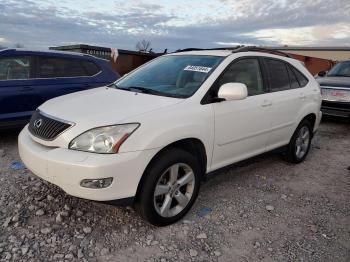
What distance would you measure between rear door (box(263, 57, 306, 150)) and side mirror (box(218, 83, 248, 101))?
1.04m

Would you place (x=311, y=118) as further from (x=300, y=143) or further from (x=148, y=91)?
(x=148, y=91)

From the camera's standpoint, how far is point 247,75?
429cm

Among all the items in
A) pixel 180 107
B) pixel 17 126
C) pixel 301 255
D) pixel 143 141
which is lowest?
pixel 301 255

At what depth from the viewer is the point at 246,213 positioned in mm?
3771

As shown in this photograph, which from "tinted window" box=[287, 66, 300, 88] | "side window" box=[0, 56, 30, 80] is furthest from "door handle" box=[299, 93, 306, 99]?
"side window" box=[0, 56, 30, 80]

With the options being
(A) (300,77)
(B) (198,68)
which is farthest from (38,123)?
(A) (300,77)

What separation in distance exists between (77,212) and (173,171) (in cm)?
104

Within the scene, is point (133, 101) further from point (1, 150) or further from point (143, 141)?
point (1, 150)

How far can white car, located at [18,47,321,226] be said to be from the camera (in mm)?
2914

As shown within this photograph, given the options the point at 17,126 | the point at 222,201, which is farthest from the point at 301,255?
the point at 17,126

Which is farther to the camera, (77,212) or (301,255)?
(77,212)

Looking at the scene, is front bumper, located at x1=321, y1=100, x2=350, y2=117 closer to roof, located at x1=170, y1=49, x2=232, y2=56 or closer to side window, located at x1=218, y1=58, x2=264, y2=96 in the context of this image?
side window, located at x1=218, y1=58, x2=264, y2=96

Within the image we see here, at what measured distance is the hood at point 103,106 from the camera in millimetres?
3030

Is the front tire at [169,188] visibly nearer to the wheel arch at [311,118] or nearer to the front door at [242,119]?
the front door at [242,119]
